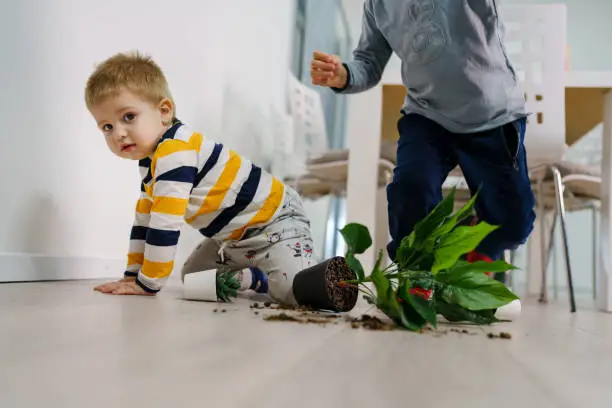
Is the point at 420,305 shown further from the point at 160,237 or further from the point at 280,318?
the point at 160,237

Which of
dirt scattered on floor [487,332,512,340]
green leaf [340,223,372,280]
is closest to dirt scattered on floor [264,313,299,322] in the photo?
green leaf [340,223,372,280]

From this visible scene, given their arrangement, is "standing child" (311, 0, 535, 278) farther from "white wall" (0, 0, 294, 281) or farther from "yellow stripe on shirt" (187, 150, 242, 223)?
"white wall" (0, 0, 294, 281)

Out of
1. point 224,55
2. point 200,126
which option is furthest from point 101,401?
point 224,55

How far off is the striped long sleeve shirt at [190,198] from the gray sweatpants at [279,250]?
2 centimetres

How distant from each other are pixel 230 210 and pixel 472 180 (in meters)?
0.51

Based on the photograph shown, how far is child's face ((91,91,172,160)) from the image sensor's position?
44.0 inches

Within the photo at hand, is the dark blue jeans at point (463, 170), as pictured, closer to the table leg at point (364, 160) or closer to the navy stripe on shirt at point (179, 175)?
the table leg at point (364, 160)

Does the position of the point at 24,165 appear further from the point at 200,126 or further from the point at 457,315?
the point at 457,315

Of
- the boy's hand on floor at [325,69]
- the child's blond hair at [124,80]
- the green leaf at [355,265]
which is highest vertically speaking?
the boy's hand on floor at [325,69]

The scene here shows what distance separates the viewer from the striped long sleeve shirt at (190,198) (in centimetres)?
105

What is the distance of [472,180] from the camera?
126 cm

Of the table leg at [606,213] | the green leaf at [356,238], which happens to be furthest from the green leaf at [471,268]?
the table leg at [606,213]

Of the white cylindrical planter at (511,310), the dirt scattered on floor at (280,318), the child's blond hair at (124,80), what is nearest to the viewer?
the dirt scattered on floor at (280,318)

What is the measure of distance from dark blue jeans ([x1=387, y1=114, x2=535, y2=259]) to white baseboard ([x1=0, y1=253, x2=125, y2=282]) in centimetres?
75
